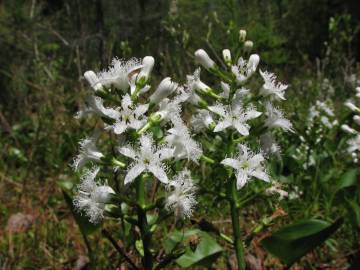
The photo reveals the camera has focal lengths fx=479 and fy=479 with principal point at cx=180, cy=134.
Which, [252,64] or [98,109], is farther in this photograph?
[252,64]

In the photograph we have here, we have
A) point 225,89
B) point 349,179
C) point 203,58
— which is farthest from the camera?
point 349,179

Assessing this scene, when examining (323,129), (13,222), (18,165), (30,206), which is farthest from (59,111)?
(323,129)

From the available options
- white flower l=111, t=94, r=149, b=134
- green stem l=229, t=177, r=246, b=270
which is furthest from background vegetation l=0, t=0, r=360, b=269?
white flower l=111, t=94, r=149, b=134

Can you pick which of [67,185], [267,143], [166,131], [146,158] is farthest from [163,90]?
[67,185]

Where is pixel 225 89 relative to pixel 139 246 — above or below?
above

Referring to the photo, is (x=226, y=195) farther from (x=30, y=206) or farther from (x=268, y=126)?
(x=30, y=206)

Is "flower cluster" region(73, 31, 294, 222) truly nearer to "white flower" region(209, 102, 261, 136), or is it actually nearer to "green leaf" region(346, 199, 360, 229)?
"white flower" region(209, 102, 261, 136)

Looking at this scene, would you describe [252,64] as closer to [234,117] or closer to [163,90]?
[234,117]
